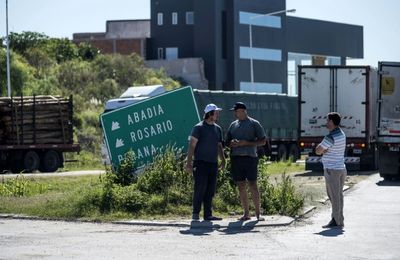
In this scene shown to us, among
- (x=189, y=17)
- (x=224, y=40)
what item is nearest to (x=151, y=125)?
(x=224, y=40)

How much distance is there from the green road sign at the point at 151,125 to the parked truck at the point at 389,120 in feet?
34.5

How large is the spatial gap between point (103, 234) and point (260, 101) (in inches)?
1346

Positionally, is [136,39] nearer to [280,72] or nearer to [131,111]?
[280,72]

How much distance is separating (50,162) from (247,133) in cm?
2476

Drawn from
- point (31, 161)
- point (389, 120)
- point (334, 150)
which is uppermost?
point (334, 150)

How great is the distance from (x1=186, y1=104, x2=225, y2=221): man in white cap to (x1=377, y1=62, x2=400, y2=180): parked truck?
44.3 feet

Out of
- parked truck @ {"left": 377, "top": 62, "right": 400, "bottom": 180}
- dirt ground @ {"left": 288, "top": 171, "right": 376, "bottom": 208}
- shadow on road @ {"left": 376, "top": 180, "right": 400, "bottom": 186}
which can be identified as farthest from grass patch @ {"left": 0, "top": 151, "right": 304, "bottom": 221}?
parked truck @ {"left": 377, "top": 62, "right": 400, "bottom": 180}

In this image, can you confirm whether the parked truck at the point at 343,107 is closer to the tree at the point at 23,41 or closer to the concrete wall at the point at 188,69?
the concrete wall at the point at 188,69

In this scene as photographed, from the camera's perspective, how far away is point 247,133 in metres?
16.3

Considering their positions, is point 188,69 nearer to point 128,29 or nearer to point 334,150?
point 128,29

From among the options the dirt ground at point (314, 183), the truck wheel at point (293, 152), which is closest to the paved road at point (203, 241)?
the dirt ground at point (314, 183)

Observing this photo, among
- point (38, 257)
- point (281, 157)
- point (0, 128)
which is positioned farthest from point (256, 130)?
point (281, 157)

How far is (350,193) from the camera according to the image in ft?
76.8

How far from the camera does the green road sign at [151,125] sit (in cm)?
2002
